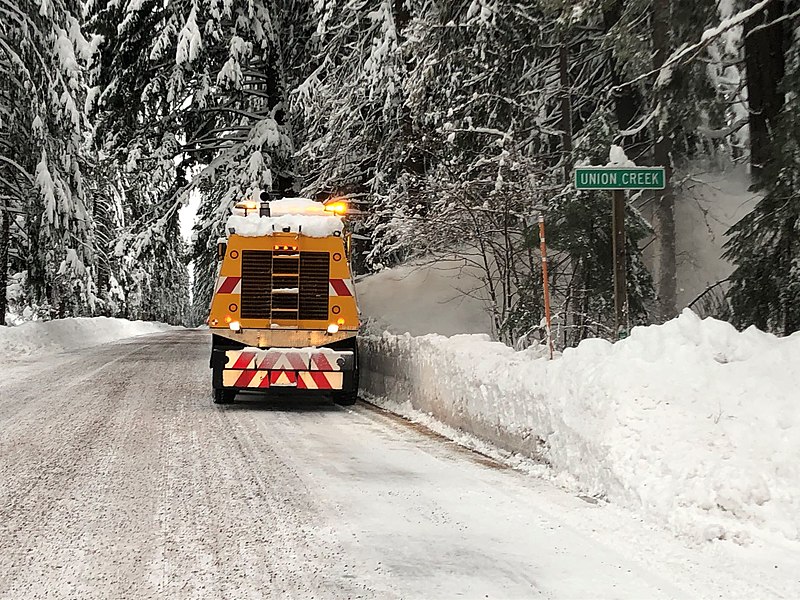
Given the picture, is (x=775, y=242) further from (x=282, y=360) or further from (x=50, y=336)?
(x=50, y=336)

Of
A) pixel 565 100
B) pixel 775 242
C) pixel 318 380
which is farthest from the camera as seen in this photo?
pixel 565 100

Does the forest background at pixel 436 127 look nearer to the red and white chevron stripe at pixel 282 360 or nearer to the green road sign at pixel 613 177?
the green road sign at pixel 613 177

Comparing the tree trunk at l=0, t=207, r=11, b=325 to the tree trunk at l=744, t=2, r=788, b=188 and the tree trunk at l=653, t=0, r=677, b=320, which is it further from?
the tree trunk at l=744, t=2, r=788, b=188

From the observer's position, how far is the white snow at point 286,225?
36.6 ft

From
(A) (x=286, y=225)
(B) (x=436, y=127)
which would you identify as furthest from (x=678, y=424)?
(B) (x=436, y=127)

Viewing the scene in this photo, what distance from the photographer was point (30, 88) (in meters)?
20.9

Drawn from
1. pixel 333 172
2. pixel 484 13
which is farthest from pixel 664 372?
pixel 333 172

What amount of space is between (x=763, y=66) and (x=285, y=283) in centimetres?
755

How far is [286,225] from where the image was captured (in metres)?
11.2

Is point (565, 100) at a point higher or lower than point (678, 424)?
higher

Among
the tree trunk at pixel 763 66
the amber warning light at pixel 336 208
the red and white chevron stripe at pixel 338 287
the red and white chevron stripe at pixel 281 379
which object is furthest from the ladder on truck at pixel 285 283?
the tree trunk at pixel 763 66

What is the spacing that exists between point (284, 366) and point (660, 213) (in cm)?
669

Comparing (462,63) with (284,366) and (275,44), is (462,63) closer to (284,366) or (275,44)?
(284,366)

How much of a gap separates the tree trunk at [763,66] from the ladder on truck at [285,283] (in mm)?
6474
